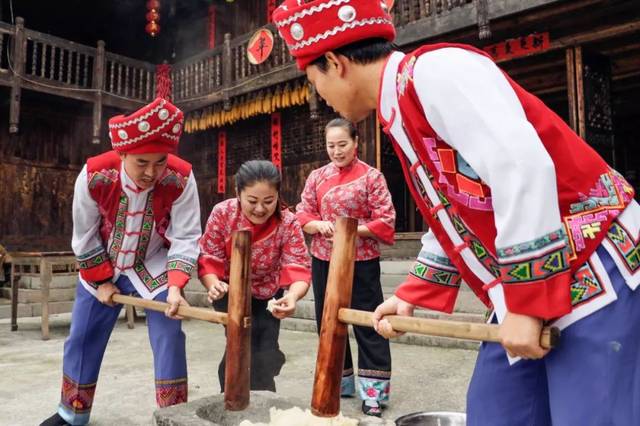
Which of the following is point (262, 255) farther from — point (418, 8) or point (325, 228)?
point (418, 8)

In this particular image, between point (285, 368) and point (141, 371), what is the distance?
1314 mm

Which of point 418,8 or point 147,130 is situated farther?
point 418,8

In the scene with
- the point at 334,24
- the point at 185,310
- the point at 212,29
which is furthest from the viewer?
the point at 212,29

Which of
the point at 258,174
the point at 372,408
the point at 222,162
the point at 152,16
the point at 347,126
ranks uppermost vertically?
the point at 152,16

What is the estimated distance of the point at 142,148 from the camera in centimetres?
277

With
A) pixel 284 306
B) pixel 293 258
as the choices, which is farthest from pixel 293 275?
pixel 284 306

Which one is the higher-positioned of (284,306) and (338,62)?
(338,62)

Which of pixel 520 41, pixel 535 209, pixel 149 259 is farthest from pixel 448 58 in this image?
pixel 520 41

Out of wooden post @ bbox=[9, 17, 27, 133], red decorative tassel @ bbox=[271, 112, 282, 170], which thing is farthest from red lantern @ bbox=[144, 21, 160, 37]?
red decorative tassel @ bbox=[271, 112, 282, 170]

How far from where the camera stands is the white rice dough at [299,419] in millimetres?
1937

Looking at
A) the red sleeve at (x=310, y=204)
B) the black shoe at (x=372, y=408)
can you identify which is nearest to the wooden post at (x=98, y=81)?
the red sleeve at (x=310, y=204)

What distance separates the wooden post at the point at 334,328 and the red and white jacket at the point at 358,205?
1675mm

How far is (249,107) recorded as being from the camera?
10438 mm

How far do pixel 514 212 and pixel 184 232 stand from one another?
2.31m
